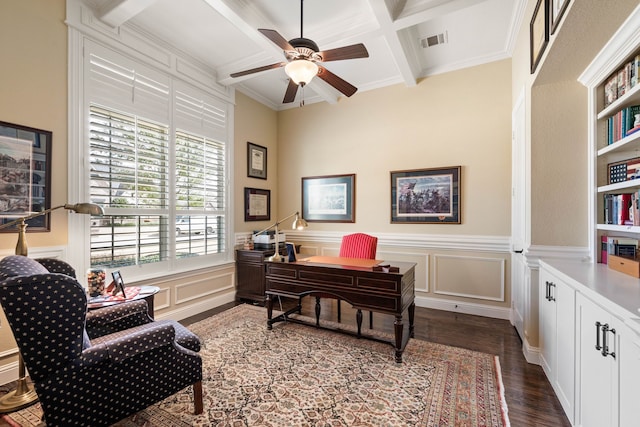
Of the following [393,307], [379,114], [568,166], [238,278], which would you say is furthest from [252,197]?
[568,166]

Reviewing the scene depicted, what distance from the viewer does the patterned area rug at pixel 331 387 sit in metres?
1.82

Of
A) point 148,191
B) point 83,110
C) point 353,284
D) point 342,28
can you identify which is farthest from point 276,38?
point 148,191

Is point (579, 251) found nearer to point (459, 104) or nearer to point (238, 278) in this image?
point (459, 104)

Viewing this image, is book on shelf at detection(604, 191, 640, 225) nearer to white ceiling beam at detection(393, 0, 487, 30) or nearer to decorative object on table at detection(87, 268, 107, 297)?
white ceiling beam at detection(393, 0, 487, 30)

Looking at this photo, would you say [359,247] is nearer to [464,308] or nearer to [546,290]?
[464,308]

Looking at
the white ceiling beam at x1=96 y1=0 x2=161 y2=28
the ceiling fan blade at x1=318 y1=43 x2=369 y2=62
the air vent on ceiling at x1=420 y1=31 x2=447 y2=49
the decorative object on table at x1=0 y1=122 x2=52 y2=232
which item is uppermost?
the air vent on ceiling at x1=420 y1=31 x2=447 y2=49

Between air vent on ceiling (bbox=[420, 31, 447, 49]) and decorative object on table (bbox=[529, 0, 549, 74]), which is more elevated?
air vent on ceiling (bbox=[420, 31, 447, 49])

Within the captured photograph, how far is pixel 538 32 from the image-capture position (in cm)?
224

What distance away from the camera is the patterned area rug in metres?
1.82

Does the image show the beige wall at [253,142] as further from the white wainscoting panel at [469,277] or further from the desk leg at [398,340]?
the white wainscoting panel at [469,277]

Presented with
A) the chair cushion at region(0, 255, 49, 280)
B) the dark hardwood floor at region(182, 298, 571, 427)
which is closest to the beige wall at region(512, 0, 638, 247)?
the dark hardwood floor at region(182, 298, 571, 427)

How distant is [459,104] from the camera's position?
3.79m

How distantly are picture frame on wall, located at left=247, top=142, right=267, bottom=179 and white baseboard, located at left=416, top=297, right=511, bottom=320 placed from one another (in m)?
3.18

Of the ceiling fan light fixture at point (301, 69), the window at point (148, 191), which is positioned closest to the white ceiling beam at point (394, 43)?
the ceiling fan light fixture at point (301, 69)
